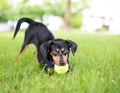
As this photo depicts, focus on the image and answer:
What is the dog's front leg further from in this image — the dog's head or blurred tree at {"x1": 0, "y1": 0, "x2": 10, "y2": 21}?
blurred tree at {"x1": 0, "y1": 0, "x2": 10, "y2": 21}

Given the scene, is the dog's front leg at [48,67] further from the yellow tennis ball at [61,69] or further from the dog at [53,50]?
the yellow tennis ball at [61,69]

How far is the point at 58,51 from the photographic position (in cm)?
521

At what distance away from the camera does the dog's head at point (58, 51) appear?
5.12m

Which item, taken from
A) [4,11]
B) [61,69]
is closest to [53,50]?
[61,69]

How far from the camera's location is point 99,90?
3797 mm

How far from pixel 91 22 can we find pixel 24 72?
4674 cm

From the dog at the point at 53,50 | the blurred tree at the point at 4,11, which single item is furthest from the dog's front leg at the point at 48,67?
the blurred tree at the point at 4,11

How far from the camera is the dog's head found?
512 centimetres

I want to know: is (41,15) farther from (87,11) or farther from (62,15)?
(87,11)

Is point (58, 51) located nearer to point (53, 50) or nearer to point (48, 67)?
point (53, 50)

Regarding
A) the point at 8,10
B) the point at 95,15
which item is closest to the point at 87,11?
the point at 95,15

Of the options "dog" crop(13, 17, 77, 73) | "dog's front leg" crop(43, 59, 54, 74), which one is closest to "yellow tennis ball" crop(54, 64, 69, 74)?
"dog" crop(13, 17, 77, 73)

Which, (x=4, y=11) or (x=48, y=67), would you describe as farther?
(x=4, y=11)

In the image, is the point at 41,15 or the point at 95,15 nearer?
the point at 41,15
